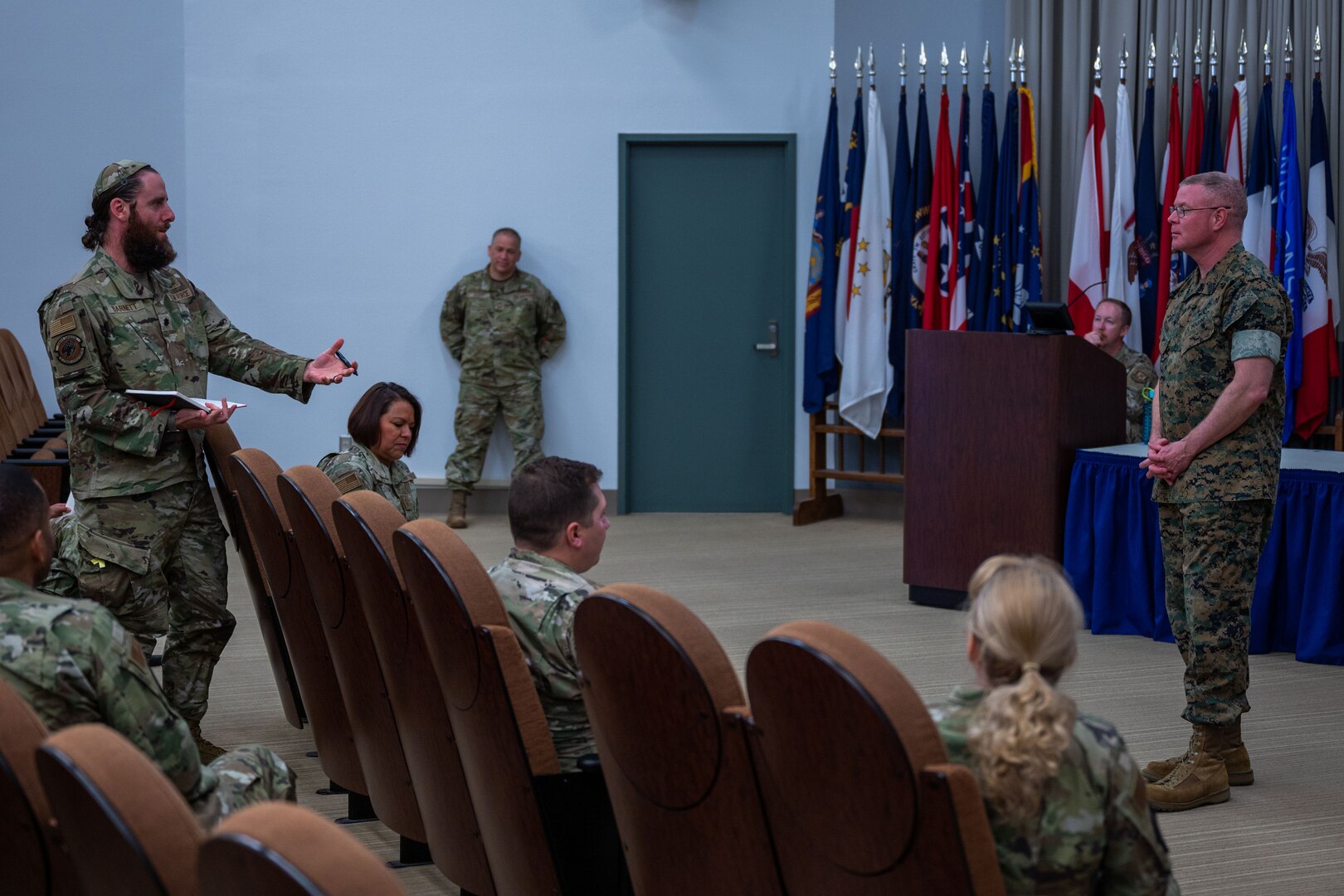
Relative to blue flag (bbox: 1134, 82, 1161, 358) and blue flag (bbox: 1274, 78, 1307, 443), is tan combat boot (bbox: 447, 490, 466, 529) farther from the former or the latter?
blue flag (bbox: 1274, 78, 1307, 443)

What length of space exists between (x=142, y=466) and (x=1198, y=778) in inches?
105

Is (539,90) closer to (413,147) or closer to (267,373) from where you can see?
(413,147)

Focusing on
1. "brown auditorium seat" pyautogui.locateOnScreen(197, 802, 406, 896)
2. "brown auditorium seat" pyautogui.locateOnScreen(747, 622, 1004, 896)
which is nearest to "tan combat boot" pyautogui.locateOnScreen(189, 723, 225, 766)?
"brown auditorium seat" pyautogui.locateOnScreen(747, 622, 1004, 896)

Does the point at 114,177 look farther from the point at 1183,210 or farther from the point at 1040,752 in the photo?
the point at 1040,752

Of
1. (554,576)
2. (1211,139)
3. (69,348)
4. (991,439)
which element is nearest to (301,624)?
(69,348)

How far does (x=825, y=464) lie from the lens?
7895 millimetres

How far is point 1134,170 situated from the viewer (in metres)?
7.10

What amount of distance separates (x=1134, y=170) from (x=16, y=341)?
19.3 feet

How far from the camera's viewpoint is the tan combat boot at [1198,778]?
3.22 m

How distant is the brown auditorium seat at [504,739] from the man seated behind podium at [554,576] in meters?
0.11

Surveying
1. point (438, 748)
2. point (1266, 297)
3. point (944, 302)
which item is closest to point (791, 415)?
point (944, 302)

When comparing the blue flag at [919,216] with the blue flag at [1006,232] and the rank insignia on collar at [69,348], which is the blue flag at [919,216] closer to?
the blue flag at [1006,232]

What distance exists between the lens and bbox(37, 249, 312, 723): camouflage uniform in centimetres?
316

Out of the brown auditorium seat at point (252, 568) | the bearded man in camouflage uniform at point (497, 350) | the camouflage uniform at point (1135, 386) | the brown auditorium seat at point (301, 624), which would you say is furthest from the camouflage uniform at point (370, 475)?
the bearded man in camouflage uniform at point (497, 350)
